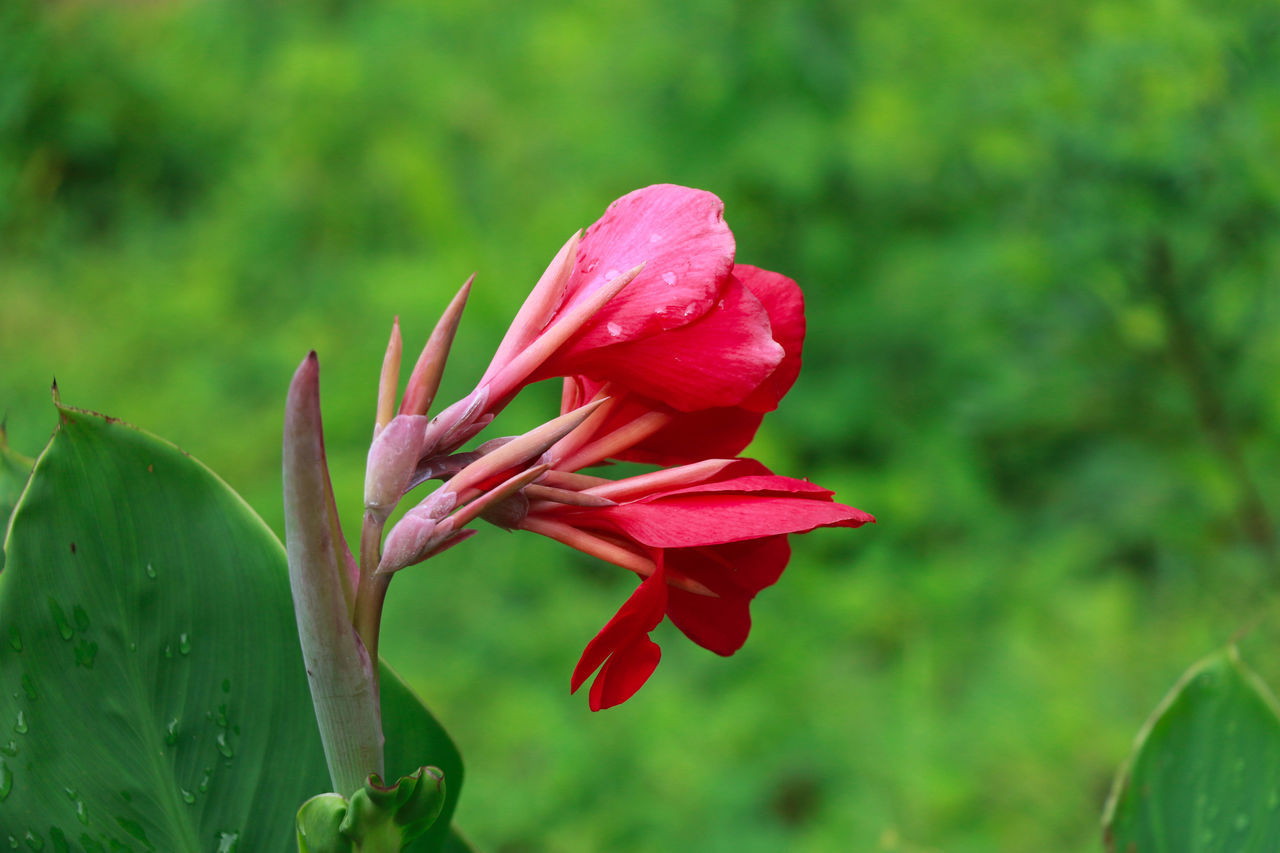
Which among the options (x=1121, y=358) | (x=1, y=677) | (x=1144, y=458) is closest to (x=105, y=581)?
(x=1, y=677)

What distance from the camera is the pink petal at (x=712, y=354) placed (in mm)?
376

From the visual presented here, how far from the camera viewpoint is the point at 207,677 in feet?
1.53

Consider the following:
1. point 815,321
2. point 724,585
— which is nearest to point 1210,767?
point 724,585

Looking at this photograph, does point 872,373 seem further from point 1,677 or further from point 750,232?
point 1,677

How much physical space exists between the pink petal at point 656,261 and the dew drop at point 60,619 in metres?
0.23

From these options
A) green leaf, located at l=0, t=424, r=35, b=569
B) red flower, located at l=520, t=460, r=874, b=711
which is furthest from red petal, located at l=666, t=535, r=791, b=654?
green leaf, located at l=0, t=424, r=35, b=569

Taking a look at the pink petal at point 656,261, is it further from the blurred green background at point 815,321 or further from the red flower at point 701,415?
the blurred green background at point 815,321

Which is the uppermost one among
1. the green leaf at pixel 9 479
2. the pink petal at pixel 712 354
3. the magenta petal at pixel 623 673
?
the pink petal at pixel 712 354

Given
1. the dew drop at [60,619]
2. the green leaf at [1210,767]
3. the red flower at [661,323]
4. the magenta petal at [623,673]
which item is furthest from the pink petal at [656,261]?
the green leaf at [1210,767]

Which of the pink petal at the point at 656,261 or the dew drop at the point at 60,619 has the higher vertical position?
the pink petal at the point at 656,261

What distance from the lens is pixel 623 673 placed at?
39 cm

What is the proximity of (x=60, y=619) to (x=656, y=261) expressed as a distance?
272 millimetres

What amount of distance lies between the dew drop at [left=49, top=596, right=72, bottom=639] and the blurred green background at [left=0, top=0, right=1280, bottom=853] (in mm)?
466

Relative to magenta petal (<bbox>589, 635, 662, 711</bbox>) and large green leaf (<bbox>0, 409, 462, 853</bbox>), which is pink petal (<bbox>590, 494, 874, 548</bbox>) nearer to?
magenta petal (<bbox>589, 635, 662, 711</bbox>)
